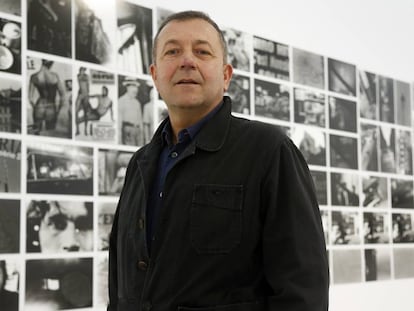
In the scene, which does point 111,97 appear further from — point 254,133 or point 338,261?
point 338,261

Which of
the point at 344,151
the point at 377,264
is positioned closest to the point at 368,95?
the point at 344,151

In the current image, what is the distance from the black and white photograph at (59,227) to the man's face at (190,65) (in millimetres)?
980

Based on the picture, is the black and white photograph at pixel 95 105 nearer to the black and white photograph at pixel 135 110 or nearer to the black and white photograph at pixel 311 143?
the black and white photograph at pixel 135 110

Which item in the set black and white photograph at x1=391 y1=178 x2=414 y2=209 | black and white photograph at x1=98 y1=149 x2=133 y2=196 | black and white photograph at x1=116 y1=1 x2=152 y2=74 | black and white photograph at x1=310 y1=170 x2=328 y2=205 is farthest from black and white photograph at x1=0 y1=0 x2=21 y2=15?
black and white photograph at x1=391 y1=178 x2=414 y2=209

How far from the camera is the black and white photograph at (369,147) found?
12.1ft

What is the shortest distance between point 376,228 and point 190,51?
261cm

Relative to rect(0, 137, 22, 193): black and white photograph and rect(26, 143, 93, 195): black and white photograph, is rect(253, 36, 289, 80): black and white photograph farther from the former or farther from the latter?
rect(0, 137, 22, 193): black and white photograph

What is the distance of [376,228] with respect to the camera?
145 inches

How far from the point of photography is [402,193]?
Answer: 12.8ft

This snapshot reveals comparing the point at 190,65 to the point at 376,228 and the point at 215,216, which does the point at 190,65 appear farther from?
the point at 376,228

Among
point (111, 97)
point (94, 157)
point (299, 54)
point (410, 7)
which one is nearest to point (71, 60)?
point (111, 97)

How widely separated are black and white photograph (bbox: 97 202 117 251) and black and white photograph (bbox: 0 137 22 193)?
377 millimetres

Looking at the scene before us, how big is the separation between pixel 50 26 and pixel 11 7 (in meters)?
0.16

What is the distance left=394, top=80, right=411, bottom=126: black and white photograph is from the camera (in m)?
3.95
